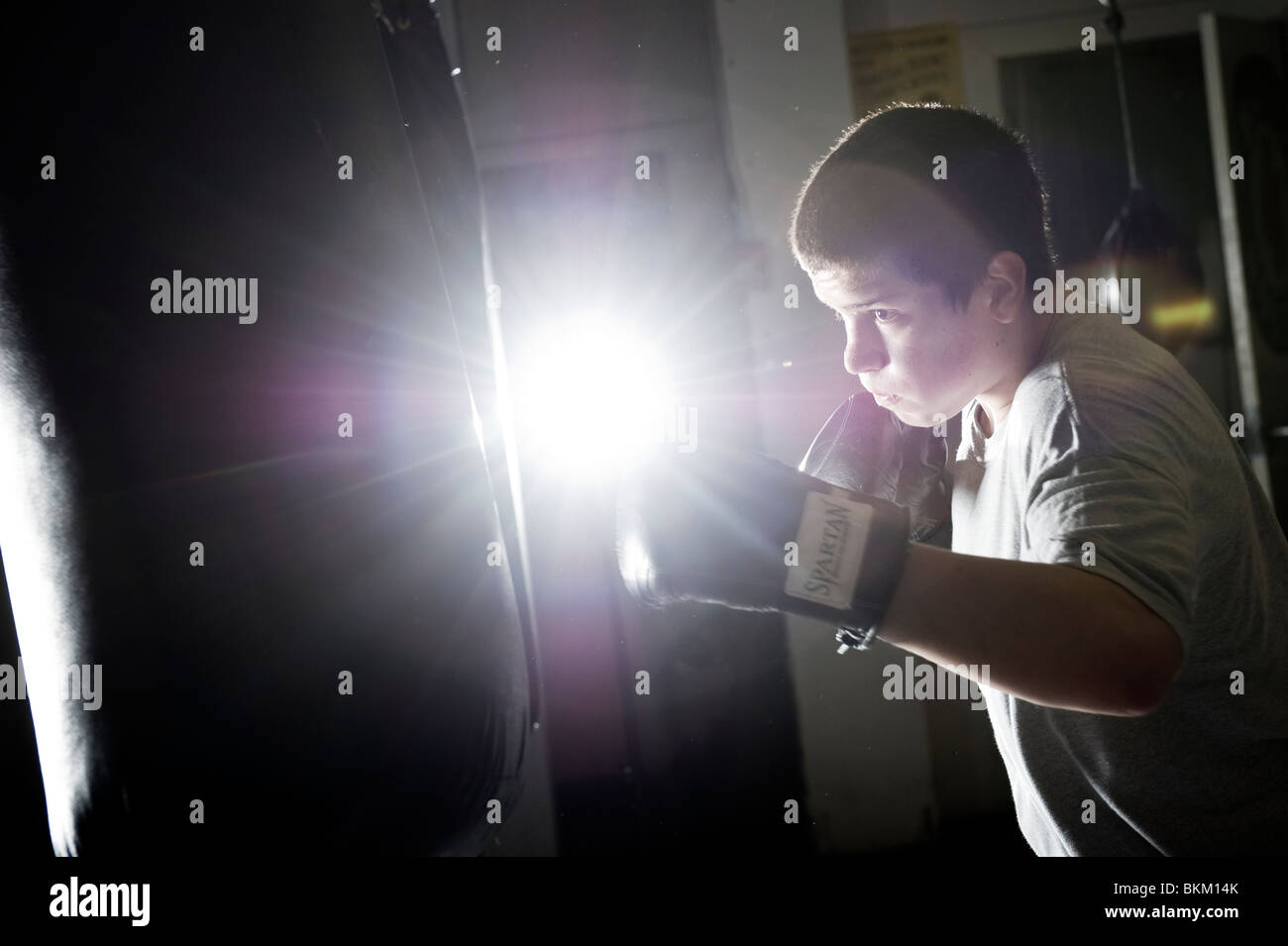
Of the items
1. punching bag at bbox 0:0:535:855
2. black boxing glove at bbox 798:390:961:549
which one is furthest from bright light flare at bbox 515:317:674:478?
punching bag at bbox 0:0:535:855

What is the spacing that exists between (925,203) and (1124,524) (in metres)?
0.30

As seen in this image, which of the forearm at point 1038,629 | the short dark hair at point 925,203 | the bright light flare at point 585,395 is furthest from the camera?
the bright light flare at point 585,395

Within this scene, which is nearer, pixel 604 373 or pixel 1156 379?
pixel 1156 379

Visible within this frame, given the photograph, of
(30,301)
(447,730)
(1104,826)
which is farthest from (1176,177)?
(30,301)

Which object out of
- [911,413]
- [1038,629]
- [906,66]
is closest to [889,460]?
[911,413]

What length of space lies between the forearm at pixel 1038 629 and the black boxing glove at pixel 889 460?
29 cm

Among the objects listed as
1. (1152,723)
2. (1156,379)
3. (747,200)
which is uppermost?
(747,200)

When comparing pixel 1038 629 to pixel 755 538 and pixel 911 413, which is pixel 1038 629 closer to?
pixel 755 538

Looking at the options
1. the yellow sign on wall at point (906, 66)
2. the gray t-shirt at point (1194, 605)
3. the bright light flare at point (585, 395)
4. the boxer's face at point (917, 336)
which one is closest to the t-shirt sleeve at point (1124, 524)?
the gray t-shirt at point (1194, 605)

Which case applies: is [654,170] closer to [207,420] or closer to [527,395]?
[527,395]

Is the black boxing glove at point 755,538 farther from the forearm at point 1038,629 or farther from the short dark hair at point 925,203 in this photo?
the short dark hair at point 925,203

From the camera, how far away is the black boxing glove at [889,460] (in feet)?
2.50

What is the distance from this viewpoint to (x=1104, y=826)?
0.63 m
